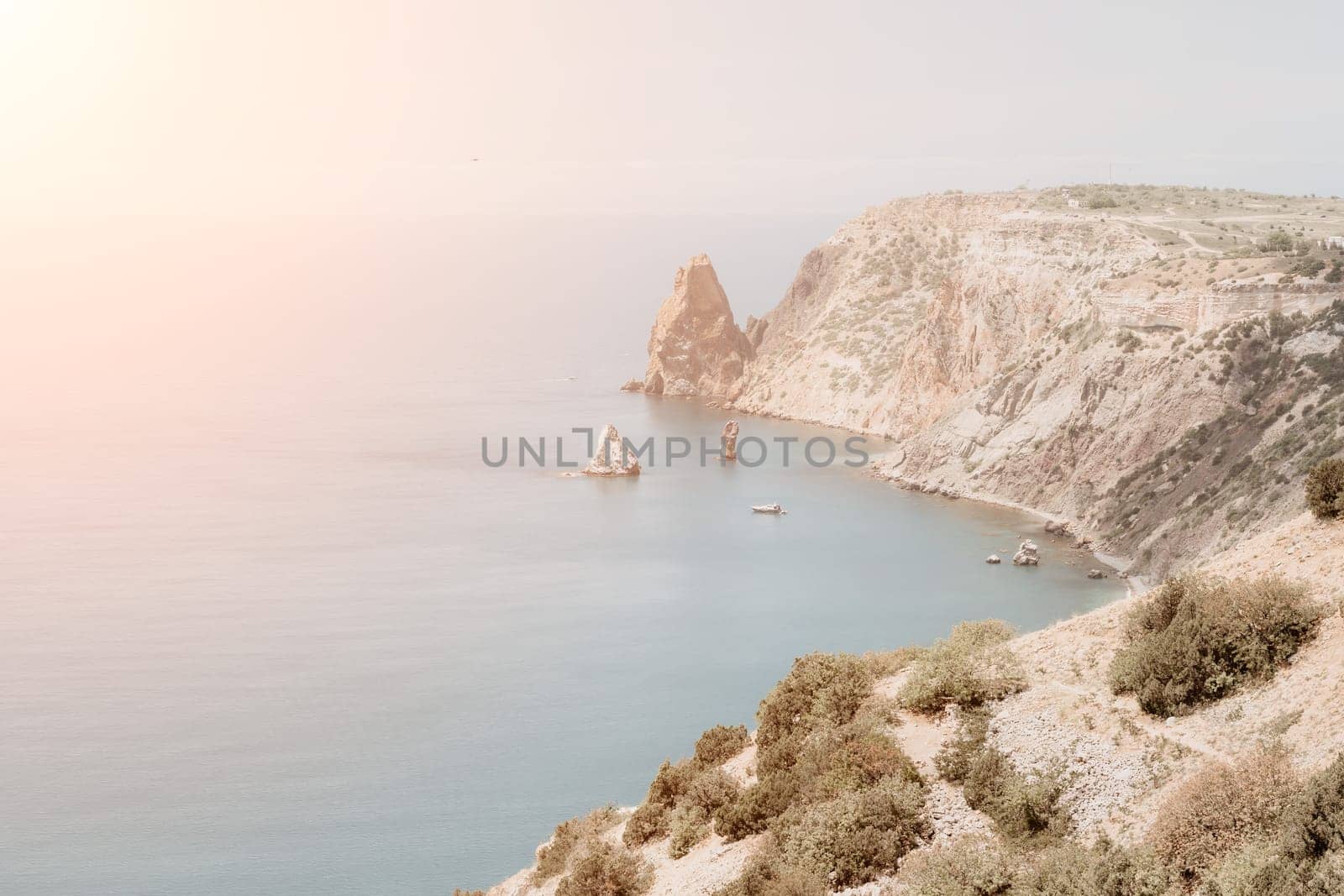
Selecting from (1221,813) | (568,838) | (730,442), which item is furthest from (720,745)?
(730,442)

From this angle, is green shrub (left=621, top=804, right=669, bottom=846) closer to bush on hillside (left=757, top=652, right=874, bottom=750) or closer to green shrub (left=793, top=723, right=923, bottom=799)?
bush on hillside (left=757, top=652, right=874, bottom=750)

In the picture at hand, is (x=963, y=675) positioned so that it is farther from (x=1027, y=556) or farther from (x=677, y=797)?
(x=1027, y=556)

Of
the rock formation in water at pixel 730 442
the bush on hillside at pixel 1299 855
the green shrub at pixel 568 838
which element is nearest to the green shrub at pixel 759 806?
the green shrub at pixel 568 838

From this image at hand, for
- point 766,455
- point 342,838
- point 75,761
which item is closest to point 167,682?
point 75,761

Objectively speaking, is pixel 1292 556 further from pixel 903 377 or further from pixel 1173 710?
pixel 903 377

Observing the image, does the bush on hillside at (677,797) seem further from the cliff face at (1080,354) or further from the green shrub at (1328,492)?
the cliff face at (1080,354)

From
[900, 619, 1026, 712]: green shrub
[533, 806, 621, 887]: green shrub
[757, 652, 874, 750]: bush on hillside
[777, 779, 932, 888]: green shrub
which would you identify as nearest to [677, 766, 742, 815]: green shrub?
[757, 652, 874, 750]: bush on hillside
